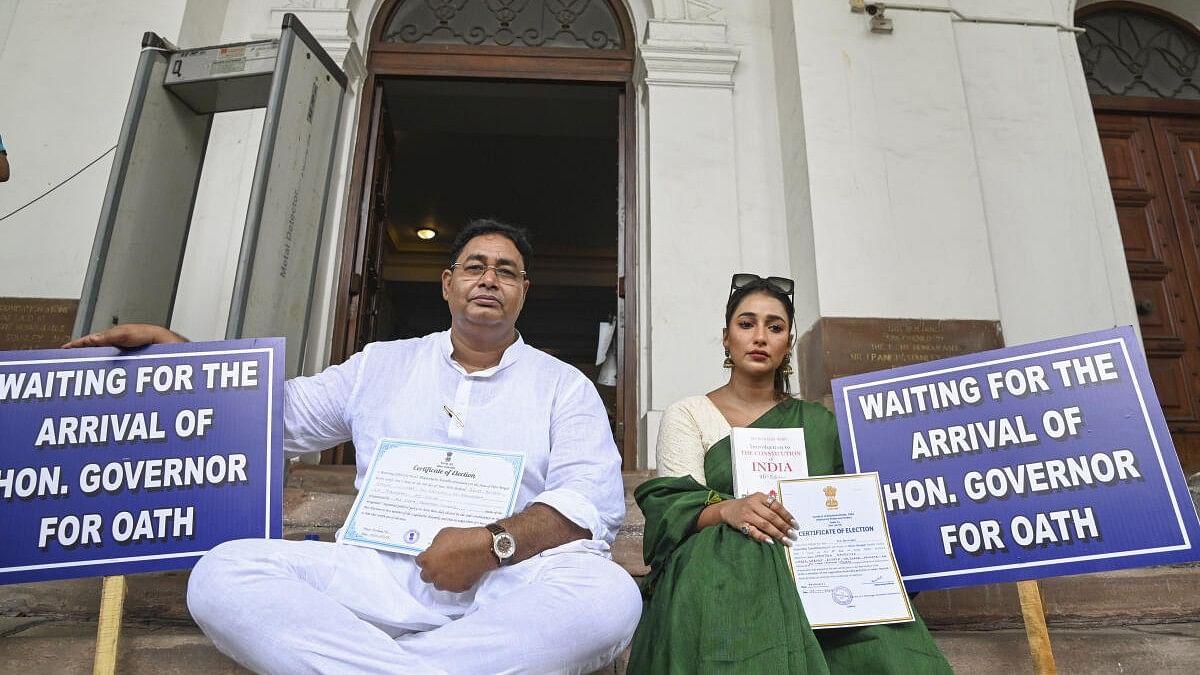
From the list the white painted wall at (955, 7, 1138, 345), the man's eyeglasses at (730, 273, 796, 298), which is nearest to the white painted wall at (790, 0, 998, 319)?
the white painted wall at (955, 7, 1138, 345)

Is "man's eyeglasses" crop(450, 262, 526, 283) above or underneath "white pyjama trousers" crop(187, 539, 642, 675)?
above

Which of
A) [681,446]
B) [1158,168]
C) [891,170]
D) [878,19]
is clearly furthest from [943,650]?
[1158,168]

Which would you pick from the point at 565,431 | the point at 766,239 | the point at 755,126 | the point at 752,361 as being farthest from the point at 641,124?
the point at 565,431

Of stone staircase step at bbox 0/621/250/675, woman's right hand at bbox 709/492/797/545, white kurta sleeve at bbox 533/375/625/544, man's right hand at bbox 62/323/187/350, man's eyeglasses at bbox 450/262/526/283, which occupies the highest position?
man's eyeglasses at bbox 450/262/526/283

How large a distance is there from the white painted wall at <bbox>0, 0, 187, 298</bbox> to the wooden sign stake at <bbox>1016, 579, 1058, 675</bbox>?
13.9 ft

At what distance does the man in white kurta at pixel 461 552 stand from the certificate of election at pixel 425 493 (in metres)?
0.05

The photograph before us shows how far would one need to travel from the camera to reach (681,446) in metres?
2.18

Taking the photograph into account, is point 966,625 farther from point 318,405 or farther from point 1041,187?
point 1041,187

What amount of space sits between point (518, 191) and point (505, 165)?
2.17 ft

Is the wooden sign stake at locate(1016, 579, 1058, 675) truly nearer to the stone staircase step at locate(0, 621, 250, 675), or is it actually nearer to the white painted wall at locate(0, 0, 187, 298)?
the stone staircase step at locate(0, 621, 250, 675)

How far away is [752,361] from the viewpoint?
7.49ft

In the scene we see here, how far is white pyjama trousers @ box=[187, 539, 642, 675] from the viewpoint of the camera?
1396 millimetres

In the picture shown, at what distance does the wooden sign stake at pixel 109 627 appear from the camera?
1.70 metres

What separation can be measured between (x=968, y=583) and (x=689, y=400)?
88 centimetres
